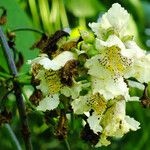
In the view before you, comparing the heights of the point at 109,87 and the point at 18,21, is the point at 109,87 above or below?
above

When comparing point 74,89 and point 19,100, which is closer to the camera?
point 74,89

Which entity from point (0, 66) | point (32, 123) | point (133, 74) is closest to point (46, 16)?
point (0, 66)

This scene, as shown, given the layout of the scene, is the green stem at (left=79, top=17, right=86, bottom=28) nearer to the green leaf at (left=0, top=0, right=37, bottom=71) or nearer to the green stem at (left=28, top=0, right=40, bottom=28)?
the green stem at (left=28, top=0, right=40, bottom=28)

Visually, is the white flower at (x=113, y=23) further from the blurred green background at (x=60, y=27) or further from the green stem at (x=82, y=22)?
the green stem at (x=82, y=22)

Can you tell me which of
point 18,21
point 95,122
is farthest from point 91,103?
point 18,21

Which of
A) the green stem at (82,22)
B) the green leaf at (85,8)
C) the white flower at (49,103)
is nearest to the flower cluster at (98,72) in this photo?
the white flower at (49,103)

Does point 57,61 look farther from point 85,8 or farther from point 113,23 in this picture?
point 85,8

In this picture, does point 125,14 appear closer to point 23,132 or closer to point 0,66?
point 23,132

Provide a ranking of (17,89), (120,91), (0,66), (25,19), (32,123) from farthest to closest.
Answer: (32,123), (25,19), (0,66), (17,89), (120,91)

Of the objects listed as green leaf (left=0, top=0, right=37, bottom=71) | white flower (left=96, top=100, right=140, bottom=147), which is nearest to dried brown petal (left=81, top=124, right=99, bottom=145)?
white flower (left=96, top=100, right=140, bottom=147)
